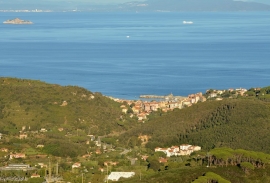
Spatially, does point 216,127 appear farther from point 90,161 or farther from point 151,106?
point 151,106

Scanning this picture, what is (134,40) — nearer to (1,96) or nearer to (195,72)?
(195,72)

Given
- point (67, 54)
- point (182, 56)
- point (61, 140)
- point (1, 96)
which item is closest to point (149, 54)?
point (182, 56)

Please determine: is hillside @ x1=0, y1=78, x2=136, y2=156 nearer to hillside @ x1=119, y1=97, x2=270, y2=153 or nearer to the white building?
hillside @ x1=119, y1=97, x2=270, y2=153

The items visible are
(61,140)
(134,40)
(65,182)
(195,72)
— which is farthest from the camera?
(134,40)

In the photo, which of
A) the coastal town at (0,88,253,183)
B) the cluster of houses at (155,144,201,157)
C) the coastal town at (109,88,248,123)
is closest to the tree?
the coastal town at (0,88,253,183)

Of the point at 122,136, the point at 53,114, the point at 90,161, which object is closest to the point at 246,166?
the point at 90,161

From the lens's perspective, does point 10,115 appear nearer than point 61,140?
No
